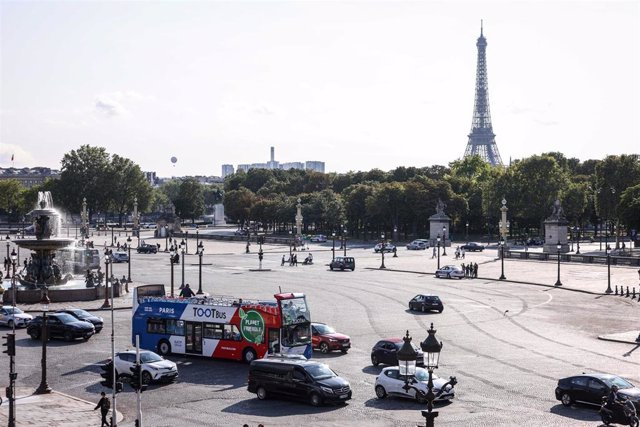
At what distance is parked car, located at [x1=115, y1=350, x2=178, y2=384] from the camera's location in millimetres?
33203

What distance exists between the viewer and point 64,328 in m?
42.7

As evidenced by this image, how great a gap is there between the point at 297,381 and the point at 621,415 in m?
10.4

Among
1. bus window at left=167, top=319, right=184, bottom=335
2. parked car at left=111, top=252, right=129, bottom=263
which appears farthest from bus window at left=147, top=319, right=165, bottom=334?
parked car at left=111, top=252, right=129, bottom=263

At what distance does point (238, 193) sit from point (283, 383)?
16343 cm

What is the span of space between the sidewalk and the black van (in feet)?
16.3

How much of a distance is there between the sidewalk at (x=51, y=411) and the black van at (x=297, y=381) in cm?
496

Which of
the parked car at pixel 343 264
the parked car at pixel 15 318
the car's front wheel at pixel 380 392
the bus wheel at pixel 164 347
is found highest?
the parked car at pixel 343 264

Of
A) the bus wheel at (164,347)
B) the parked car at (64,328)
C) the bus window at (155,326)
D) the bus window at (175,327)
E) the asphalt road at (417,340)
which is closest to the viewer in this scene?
the asphalt road at (417,340)

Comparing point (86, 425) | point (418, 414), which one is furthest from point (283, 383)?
point (86, 425)

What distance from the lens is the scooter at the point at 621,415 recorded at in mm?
25828

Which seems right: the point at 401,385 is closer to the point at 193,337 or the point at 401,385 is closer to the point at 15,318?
the point at 193,337

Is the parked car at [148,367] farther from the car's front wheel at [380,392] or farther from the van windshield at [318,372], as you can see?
the car's front wheel at [380,392]

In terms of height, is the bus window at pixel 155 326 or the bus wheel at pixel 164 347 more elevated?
the bus window at pixel 155 326

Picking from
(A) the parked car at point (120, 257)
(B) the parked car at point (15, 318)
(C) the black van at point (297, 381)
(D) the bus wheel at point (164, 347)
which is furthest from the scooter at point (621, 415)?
(A) the parked car at point (120, 257)
